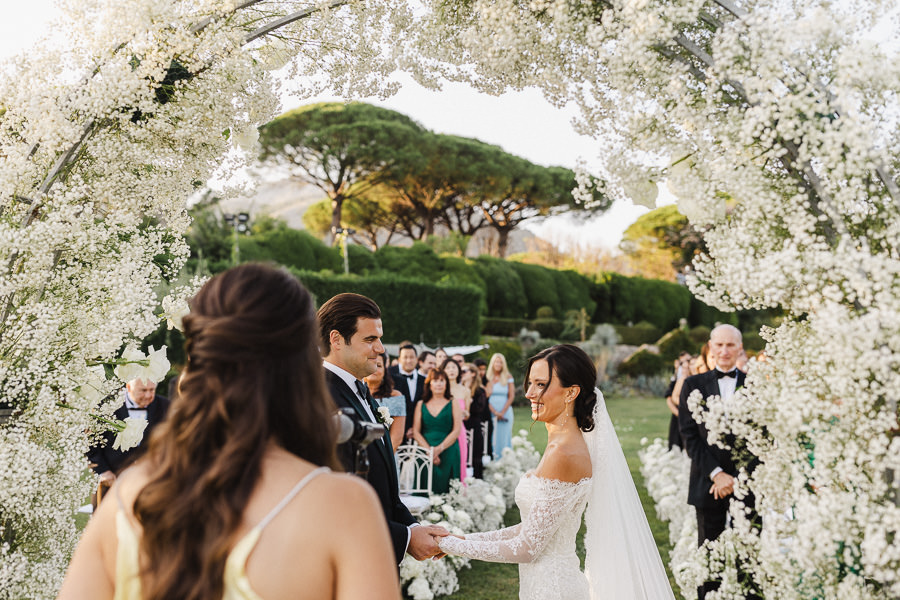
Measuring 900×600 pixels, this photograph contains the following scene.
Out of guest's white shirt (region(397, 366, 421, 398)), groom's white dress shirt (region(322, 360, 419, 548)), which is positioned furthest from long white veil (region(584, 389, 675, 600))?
guest's white shirt (region(397, 366, 421, 398))

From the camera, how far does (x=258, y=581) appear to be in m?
1.35

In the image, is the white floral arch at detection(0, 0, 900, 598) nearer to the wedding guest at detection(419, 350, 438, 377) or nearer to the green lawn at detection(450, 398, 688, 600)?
the green lawn at detection(450, 398, 688, 600)

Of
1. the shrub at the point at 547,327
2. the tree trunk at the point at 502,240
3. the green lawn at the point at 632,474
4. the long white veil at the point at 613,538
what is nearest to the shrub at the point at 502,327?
the shrub at the point at 547,327

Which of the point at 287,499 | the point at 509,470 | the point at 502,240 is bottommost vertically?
the point at 509,470

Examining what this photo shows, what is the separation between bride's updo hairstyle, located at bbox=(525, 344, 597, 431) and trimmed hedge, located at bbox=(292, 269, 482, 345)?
17640 millimetres

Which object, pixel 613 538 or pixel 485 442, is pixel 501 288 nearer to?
pixel 485 442

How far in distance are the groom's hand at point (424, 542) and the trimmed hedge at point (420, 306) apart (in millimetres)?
17839

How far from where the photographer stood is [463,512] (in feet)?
21.7

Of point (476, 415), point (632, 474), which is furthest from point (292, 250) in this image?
point (476, 415)

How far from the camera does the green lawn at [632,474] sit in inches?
241

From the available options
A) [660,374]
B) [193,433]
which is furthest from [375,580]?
[660,374]

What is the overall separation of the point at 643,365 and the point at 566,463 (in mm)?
23061

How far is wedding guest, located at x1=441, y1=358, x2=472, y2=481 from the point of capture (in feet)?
27.3

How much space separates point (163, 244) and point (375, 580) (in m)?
2.56
